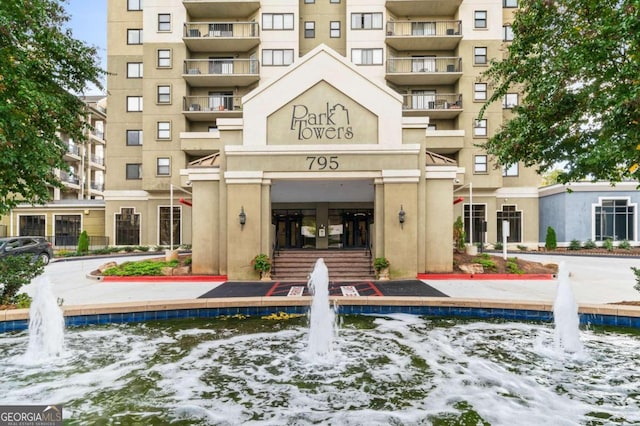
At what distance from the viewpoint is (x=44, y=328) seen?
704 cm

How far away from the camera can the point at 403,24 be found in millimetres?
29406

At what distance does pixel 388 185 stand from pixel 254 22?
2094cm

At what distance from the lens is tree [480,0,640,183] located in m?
7.48

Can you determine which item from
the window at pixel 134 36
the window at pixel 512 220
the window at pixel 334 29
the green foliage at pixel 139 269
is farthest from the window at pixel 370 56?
the green foliage at pixel 139 269

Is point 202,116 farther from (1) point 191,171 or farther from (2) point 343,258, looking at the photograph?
(2) point 343,258

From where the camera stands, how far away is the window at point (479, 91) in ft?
93.5

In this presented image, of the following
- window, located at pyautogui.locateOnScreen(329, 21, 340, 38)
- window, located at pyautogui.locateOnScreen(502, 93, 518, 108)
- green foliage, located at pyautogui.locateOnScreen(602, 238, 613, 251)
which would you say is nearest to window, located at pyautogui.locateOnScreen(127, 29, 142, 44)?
window, located at pyautogui.locateOnScreen(329, 21, 340, 38)

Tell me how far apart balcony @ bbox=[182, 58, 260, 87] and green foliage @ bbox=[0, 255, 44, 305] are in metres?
22.1

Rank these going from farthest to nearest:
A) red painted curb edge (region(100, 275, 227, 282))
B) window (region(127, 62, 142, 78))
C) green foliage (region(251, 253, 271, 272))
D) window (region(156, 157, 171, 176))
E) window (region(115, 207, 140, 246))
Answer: window (region(127, 62, 142, 78)) → window (region(115, 207, 140, 246)) → window (region(156, 157, 171, 176)) → red painted curb edge (region(100, 275, 227, 282)) → green foliage (region(251, 253, 271, 272))

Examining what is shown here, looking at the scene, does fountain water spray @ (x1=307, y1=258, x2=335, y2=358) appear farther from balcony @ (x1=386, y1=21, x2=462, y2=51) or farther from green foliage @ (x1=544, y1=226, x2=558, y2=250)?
balcony @ (x1=386, y1=21, x2=462, y2=51)

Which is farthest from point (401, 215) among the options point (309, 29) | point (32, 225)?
point (32, 225)

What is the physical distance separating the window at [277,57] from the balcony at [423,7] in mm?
8736

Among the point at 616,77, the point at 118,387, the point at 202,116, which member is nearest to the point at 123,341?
the point at 118,387

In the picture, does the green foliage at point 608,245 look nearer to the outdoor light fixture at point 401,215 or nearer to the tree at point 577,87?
the outdoor light fixture at point 401,215
